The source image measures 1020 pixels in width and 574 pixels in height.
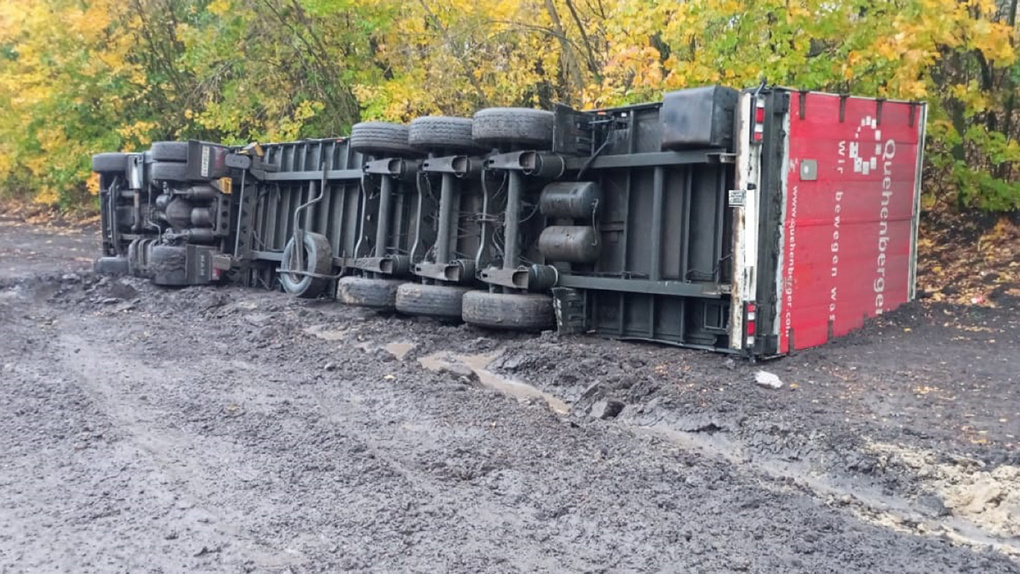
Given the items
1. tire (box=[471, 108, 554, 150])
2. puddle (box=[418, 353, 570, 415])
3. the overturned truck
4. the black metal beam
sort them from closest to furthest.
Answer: puddle (box=[418, 353, 570, 415]) → the overturned truck → the black metal beam → tire (box=[471, 108, 554, 150])

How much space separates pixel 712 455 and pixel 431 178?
20.3 ft

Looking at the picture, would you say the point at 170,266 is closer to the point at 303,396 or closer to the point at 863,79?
the point at 303,396

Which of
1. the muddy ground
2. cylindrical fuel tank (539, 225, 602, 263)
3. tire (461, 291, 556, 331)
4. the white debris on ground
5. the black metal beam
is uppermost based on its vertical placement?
cylindrical fuel tank (539, 225, 602, 263)

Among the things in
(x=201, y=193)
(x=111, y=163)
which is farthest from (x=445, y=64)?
(x=111, y=163)

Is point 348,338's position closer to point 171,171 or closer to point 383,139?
point 383,139

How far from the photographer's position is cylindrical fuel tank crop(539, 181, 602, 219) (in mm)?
9312

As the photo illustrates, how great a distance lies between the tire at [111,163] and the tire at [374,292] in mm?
7266

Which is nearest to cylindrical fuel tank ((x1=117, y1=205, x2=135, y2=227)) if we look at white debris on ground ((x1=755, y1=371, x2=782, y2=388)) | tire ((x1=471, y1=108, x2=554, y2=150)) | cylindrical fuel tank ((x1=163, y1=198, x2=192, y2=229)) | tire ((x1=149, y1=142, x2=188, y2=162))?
cylindrical fuel tank ((x1=163, y1=198, x2=192, y2=229))

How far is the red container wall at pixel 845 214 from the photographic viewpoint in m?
8.19

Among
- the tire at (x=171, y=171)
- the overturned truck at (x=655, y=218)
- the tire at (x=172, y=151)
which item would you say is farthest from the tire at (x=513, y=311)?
the tire at (x=172, y=151)

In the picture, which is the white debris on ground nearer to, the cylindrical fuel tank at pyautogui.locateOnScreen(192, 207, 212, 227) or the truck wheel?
the cylindrical fuel tank at pyautogui.locateOnScreen(192, 207, 212, 227)

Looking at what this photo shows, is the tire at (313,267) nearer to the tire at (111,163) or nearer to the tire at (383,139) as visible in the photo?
the tire at (383,139)

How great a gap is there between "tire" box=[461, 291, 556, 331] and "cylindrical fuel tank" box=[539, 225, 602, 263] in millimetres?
451

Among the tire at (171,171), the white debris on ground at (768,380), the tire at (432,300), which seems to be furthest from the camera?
the tire at (171,171)
